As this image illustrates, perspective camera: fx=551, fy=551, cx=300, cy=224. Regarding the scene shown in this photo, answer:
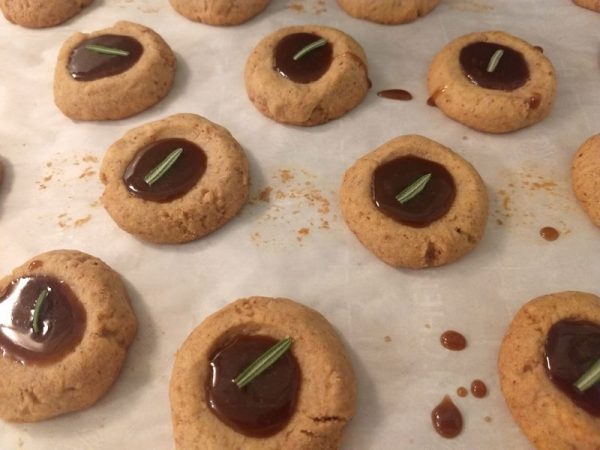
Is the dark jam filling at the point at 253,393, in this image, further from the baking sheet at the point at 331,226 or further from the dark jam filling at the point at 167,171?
the dark jam filling at the point at 167,171

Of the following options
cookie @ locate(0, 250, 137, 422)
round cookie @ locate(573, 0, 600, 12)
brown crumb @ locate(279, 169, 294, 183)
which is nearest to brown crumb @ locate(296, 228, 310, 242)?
brown crumb @ locate(279, 169, 294, 183)

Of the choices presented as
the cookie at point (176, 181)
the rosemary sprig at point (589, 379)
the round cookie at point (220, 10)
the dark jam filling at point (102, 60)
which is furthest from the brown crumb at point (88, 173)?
the rosemary sprig at point (589, 379)

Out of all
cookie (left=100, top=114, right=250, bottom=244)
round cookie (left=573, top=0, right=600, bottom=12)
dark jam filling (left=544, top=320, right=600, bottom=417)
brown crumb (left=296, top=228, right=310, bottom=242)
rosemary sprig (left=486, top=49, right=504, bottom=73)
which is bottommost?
brown crumb (left=296, top=228, right=310, bottom=242)

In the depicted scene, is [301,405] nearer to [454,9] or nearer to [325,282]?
[325,282]

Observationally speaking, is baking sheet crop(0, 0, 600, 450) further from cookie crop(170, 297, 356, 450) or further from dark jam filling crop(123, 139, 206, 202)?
dark jam filling crop(123, 139, 206, 202)

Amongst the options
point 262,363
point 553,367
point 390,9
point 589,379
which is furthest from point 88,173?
point 589,379

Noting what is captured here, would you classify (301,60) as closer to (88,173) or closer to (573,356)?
(88,173)

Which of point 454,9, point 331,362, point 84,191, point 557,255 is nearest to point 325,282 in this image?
point 331,362

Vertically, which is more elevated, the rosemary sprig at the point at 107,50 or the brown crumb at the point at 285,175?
the rosemary sprig at the point at 107,50
